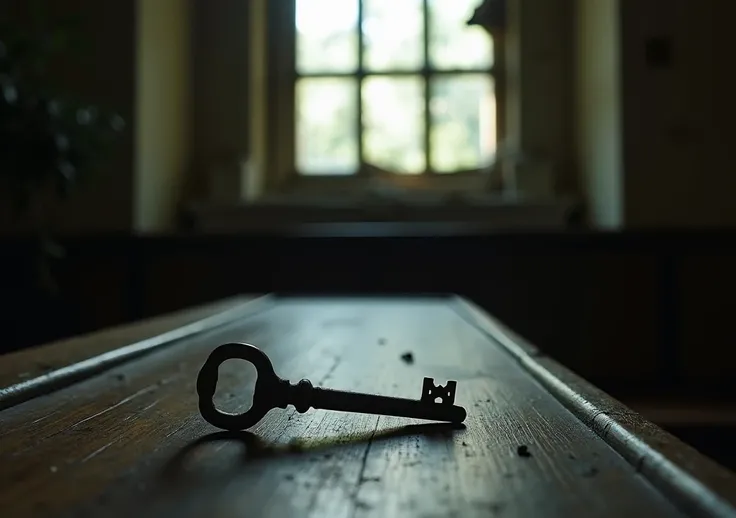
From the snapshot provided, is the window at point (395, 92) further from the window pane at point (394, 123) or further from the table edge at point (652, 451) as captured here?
the table edge at point (652, 451)

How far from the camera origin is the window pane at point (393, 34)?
3957mm

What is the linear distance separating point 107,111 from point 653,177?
6.95 ft

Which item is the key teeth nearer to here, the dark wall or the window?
the dark wall

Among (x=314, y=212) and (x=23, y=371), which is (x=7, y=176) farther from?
(x=23, y=371)

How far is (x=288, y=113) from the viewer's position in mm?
3980

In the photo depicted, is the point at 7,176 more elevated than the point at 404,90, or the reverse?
the point at 404,90

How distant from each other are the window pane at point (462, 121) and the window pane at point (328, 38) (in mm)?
439

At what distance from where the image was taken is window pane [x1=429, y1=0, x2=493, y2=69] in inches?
155

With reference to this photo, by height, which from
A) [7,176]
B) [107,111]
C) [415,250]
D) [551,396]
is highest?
[107,111]

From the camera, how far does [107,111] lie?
10.8ft

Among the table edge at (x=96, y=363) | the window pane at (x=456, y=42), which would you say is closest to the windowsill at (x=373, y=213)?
the window pane at (x=456, y=42)

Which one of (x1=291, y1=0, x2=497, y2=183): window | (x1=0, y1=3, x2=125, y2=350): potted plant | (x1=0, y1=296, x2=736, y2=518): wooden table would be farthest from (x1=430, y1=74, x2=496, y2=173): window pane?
(x1=0, y1=296, x2=736, y2=518): wooden table

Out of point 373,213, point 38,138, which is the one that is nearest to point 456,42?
point 373,213

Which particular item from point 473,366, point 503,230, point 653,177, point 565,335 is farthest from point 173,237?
point 473,366
